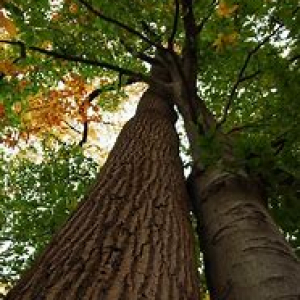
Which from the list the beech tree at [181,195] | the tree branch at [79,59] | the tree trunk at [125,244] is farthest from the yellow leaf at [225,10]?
Result: the tree trunk at [125,244]

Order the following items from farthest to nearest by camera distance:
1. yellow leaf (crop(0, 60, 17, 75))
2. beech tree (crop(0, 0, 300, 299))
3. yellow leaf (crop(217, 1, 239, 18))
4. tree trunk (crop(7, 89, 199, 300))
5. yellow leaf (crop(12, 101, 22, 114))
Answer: yellow leaf (crop(12, 101, 22, 114))
yellow leaf (crop(0, 60, 17, 75))
yellow leaf (crop(217, 1, 239, 18))
beech tree (crop(0, 0, 300, 299))
tree trunk (crop(7, 89, 199, 300))

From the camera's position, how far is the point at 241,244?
2.66 m

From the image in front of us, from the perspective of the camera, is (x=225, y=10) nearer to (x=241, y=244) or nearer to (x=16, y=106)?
(x=241, y=244)

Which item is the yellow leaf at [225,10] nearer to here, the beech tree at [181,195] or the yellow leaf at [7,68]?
the beech tree at [181,195]

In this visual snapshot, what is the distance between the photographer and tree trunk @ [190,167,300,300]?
2.31 meters

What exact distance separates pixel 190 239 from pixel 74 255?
0.97 m

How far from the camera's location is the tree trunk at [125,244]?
179 cm

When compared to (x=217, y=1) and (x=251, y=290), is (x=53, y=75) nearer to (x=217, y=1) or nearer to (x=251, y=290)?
(x=217, y=1)

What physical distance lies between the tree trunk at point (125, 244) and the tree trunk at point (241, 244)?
0.19 m

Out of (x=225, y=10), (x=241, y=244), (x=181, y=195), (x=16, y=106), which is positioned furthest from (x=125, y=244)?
(x=16, y=106)

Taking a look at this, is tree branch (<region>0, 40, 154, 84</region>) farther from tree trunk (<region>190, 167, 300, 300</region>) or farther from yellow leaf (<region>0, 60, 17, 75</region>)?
tree trunk (<region>190, 167, 300, 300</region>)

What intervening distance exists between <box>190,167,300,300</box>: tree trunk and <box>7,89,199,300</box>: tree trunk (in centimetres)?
19

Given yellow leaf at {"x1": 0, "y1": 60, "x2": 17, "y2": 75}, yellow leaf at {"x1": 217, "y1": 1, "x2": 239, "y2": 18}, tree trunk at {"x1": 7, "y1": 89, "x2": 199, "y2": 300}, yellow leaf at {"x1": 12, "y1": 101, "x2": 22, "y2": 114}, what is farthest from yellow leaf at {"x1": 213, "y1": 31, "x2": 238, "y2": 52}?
yellow leaf at {"x1": 12, "y1": 101, "x2": 22, "y2": 114}

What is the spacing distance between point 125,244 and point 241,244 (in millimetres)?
807
